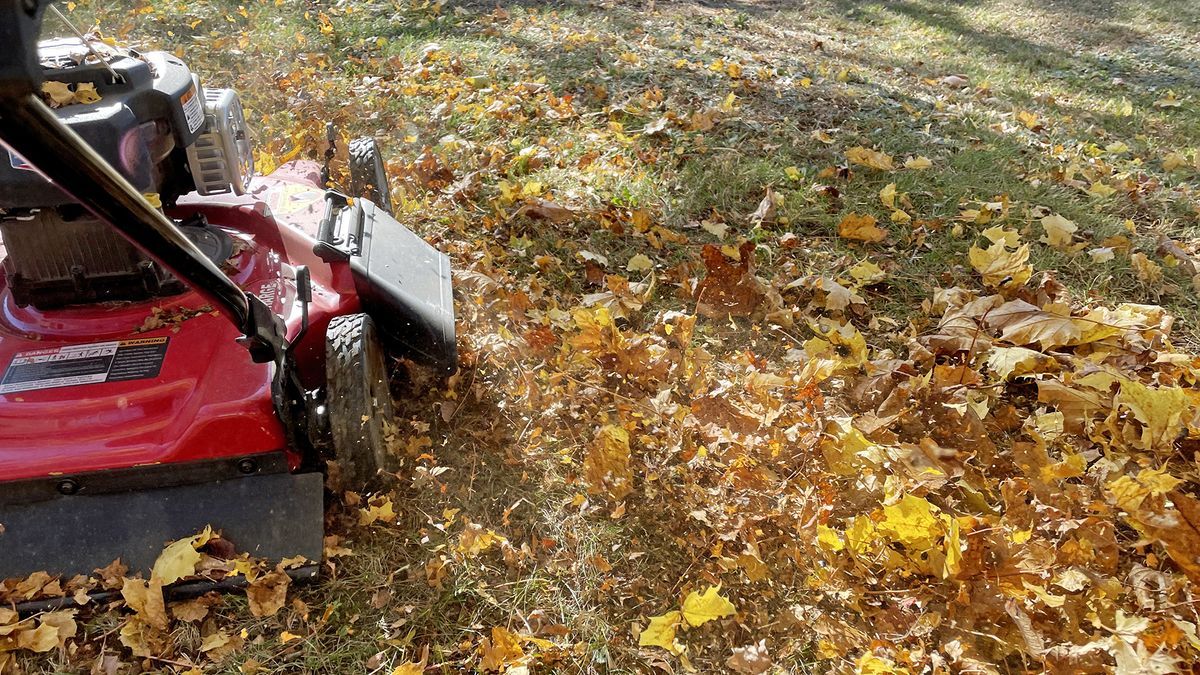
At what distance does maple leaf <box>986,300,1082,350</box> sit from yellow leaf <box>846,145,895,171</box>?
1.31 m

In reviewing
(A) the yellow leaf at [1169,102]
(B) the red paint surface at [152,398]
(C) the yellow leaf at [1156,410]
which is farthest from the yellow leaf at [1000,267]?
(A) the yellow leaf at [1169,102]

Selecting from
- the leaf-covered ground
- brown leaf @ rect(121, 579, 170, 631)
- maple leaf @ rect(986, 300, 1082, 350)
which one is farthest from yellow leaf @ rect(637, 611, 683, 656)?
maple leaf @ rect(986, 300, 1082, 350)

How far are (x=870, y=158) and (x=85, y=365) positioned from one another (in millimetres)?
3164

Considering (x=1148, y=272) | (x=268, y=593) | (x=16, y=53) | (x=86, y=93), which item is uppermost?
(x=16, y=53)

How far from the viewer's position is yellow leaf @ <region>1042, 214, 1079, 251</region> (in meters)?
3.04

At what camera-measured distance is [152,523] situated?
1.80 m

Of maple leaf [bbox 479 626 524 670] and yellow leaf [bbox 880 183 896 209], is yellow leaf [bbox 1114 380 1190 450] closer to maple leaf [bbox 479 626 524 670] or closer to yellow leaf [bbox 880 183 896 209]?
yellow leaf [bbox 880 183 896 209]

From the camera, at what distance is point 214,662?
1.71m

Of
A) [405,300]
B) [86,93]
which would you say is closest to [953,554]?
[405,300]

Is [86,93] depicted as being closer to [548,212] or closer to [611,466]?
[611,466]

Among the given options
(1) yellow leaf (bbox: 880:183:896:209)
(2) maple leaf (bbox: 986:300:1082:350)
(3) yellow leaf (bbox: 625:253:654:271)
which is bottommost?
(3) yellow leaf (bbox: 625:253:654:271)

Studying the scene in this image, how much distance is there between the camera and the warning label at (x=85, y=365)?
5.87 ft

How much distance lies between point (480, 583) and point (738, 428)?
0.85m

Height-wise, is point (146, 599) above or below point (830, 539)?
below
